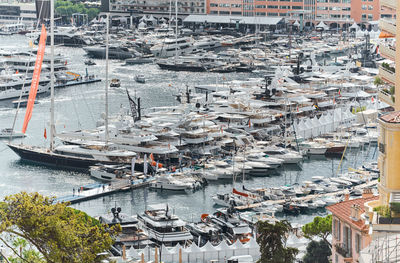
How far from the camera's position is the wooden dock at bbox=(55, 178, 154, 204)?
46.8 metres

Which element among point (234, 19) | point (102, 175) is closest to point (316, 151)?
point (102, 175)

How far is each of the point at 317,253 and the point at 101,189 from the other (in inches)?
857

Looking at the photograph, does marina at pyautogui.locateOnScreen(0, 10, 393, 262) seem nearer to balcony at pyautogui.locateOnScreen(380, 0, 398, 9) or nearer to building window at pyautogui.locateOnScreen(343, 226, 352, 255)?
building window at pyautogui.locateOnScreen(343, 226, 352, 255)

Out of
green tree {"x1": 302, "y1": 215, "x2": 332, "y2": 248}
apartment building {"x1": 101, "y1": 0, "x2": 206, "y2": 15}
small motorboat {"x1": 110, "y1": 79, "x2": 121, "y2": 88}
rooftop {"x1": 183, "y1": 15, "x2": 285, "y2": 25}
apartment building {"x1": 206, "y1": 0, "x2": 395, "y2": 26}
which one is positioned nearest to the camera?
green tree {"x1": 302, "y1": 215, "x2": 332, "y2": 248}

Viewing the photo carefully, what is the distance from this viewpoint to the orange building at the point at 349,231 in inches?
786

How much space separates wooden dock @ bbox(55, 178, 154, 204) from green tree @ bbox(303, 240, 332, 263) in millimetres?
19753

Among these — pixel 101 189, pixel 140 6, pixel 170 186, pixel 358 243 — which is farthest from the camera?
pixel 140 6

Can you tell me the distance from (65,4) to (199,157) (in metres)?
105

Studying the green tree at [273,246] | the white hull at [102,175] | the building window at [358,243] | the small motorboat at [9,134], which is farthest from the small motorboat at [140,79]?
the building window at [358,243]

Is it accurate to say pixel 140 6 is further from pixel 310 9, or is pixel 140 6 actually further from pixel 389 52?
pixel 389 52

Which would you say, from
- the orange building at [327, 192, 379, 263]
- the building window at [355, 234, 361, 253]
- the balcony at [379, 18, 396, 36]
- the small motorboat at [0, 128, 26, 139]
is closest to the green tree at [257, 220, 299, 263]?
the orange building at [327, 192, 379, 263]

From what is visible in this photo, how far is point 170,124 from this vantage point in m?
58.3

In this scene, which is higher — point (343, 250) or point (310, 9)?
point (310, 9)

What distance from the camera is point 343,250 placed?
20.9m
